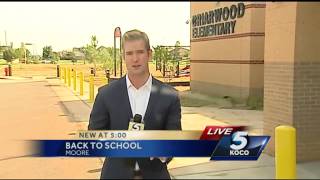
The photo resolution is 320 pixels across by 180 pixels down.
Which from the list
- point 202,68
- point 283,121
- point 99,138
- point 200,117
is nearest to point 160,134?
point 99,138

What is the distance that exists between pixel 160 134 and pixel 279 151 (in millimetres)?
1644

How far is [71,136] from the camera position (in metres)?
8.67

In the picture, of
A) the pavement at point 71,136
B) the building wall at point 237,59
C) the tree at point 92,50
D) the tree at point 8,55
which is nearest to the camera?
the pavement at point 71,136

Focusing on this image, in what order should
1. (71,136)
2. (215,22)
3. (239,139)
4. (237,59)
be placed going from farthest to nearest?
(215,22) < (237,59) < (71,136) < (239,139)

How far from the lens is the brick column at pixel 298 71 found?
21.6 ft

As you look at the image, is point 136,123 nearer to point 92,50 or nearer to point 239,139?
point 239,139

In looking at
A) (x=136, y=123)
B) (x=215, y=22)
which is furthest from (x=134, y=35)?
(x=215, y=22)

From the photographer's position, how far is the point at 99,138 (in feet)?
10.1

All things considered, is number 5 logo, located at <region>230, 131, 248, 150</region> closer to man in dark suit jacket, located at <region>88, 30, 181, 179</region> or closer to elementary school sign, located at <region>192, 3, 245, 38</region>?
man in dark suit jacket, located at <region>88, 30, 181, 179</region>

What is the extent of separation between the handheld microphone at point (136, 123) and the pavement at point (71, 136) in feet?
7.95

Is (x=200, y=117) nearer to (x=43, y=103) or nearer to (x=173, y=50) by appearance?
(x=43, y=103)

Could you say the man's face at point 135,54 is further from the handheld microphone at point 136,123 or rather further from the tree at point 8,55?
the tree at point 8,55

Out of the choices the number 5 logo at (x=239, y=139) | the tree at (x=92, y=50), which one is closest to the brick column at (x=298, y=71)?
the number 5 logo at (x=239, y=139)

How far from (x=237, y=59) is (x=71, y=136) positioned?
9394mm
